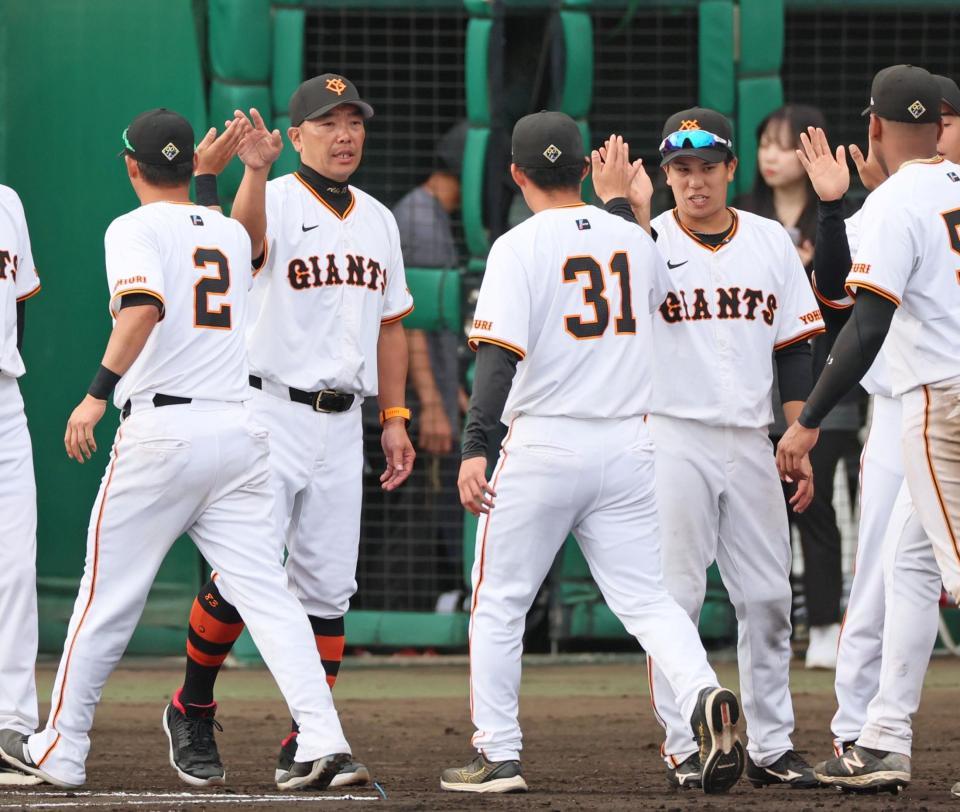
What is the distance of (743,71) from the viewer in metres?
8.77

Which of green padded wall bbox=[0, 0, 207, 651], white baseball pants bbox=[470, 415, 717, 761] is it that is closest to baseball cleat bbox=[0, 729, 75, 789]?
white baseball pants bbox=[470, 415, 717, 761]

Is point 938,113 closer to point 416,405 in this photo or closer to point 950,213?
point 950,213

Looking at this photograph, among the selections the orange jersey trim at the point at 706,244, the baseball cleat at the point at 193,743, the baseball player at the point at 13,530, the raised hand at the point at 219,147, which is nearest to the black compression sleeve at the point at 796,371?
the orange jersey trim at the point at 706,244

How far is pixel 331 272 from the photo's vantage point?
598 centimetres

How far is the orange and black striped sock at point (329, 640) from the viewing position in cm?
604

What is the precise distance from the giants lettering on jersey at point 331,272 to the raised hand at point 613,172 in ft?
2.56

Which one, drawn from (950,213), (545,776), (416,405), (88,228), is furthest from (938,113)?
(88,228)

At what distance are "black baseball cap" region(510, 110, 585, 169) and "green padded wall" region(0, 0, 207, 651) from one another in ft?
12.2

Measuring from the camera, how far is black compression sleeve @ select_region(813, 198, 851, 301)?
5727 millimetres

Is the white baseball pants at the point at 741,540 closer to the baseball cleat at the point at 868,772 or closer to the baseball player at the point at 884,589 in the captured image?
the baseball player at the point at 884,589

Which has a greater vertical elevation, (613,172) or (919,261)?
(613,172)

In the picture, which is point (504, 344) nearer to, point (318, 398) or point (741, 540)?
point (318, 398)

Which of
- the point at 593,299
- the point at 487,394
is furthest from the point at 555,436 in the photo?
Answer: the point at 593,299

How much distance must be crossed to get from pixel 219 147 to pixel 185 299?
610 millimetres
